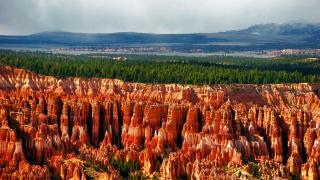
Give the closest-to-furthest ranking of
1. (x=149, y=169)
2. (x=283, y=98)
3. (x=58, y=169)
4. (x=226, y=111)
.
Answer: (x=58, y=169)
(x=149, y=169)
(x=226, y=111)
(x=283, y=98)

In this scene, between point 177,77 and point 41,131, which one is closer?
point 41,131

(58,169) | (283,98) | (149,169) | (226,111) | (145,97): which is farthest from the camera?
(283,98)

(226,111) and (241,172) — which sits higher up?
(226,111)

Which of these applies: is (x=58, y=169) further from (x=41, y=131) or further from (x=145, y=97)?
(x=145, y=97)

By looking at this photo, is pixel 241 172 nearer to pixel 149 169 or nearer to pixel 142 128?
pixel 149 169

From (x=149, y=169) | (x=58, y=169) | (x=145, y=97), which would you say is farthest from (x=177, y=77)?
(x=58, y=169)

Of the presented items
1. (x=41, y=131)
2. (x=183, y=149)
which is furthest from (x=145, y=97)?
(x=41, y=131)
